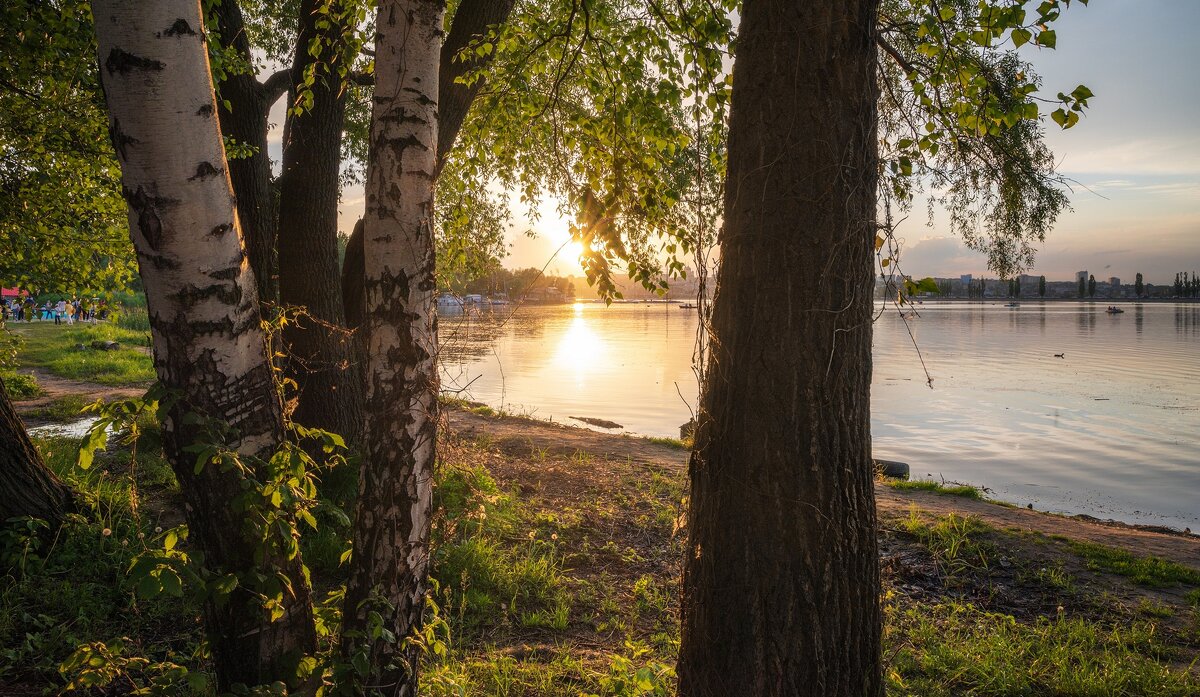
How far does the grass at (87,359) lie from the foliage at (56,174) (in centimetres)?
726

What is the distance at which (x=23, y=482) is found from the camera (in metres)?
4.55

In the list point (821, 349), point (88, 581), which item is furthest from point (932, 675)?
point (88, 581)

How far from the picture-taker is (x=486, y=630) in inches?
173

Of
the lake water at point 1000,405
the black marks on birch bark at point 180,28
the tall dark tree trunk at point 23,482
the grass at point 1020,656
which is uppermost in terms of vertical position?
the black marks on birch bark at point 180,28

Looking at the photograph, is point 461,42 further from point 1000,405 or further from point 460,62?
point 1000,405

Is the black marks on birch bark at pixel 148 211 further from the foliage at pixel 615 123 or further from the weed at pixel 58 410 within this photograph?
the weed at pixel 58 410

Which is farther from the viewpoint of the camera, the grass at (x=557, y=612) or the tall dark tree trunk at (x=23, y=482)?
the tall dark tree trunk at (x=23, y=482)

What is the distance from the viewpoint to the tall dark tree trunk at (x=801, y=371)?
8.06 ft

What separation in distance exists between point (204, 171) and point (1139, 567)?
27.4 feet

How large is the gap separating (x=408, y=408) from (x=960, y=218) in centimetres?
417

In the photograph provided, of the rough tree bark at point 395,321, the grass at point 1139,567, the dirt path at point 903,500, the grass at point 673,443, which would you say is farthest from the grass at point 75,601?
the grass at point 673,443

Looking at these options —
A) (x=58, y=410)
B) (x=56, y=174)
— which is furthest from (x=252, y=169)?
(x=58, y=410)

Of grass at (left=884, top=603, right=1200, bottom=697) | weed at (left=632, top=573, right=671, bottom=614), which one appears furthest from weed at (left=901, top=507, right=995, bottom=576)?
weed at (left=632, top=573, right=671, bottom=614)

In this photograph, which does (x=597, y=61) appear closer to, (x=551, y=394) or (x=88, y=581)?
(x=88, y=581)
